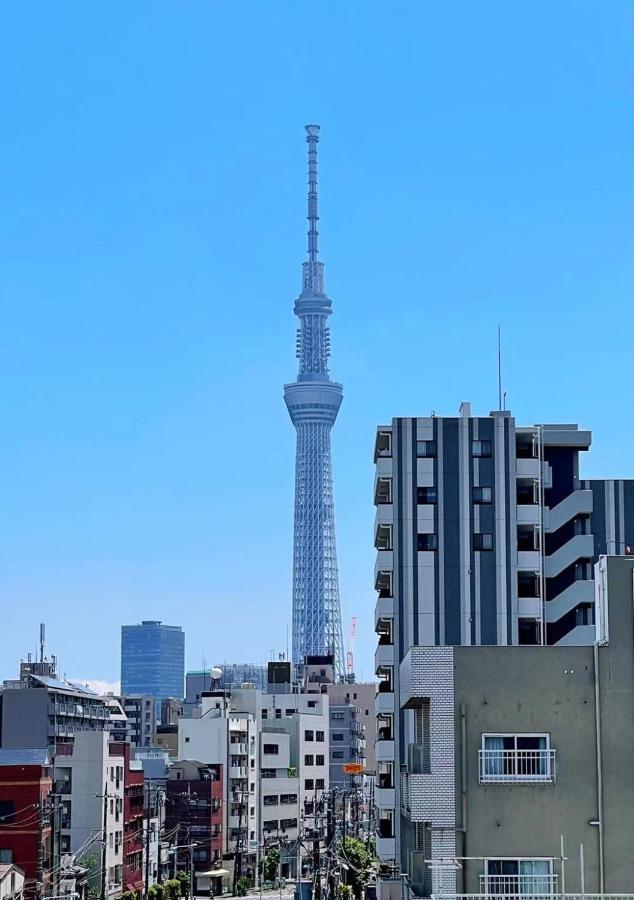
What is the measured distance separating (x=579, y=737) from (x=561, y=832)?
167 cm

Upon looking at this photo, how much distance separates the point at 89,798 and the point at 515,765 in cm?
5494

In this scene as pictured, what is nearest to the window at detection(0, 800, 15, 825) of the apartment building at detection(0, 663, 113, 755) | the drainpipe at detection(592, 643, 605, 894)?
the apartment building at detection(0, 663, 113, 755)

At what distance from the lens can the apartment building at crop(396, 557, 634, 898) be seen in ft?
84.2

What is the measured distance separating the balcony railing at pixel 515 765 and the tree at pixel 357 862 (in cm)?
5818

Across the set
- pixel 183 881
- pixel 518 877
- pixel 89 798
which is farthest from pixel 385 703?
pixel 183 881

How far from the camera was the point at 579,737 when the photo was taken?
26.1 m

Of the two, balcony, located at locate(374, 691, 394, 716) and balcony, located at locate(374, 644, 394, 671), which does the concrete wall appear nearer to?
balcony, located at locate(374, 691, 394, 716)

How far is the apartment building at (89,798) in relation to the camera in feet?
252

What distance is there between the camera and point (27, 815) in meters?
63.8

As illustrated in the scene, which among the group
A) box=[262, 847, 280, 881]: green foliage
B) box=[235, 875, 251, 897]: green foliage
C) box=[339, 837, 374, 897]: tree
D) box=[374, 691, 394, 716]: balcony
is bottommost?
box=[235, 875, 251, 897]: green foliage

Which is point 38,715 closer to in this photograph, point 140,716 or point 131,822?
point 131,822

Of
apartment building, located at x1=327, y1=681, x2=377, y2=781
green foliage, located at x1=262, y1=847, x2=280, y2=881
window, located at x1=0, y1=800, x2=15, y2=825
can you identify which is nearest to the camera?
window, located at x1=0, y1=800, x2=15, y2=825

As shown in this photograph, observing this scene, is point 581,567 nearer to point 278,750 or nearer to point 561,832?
point 561,832

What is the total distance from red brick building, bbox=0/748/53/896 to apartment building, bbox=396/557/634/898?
39382 millimetres
